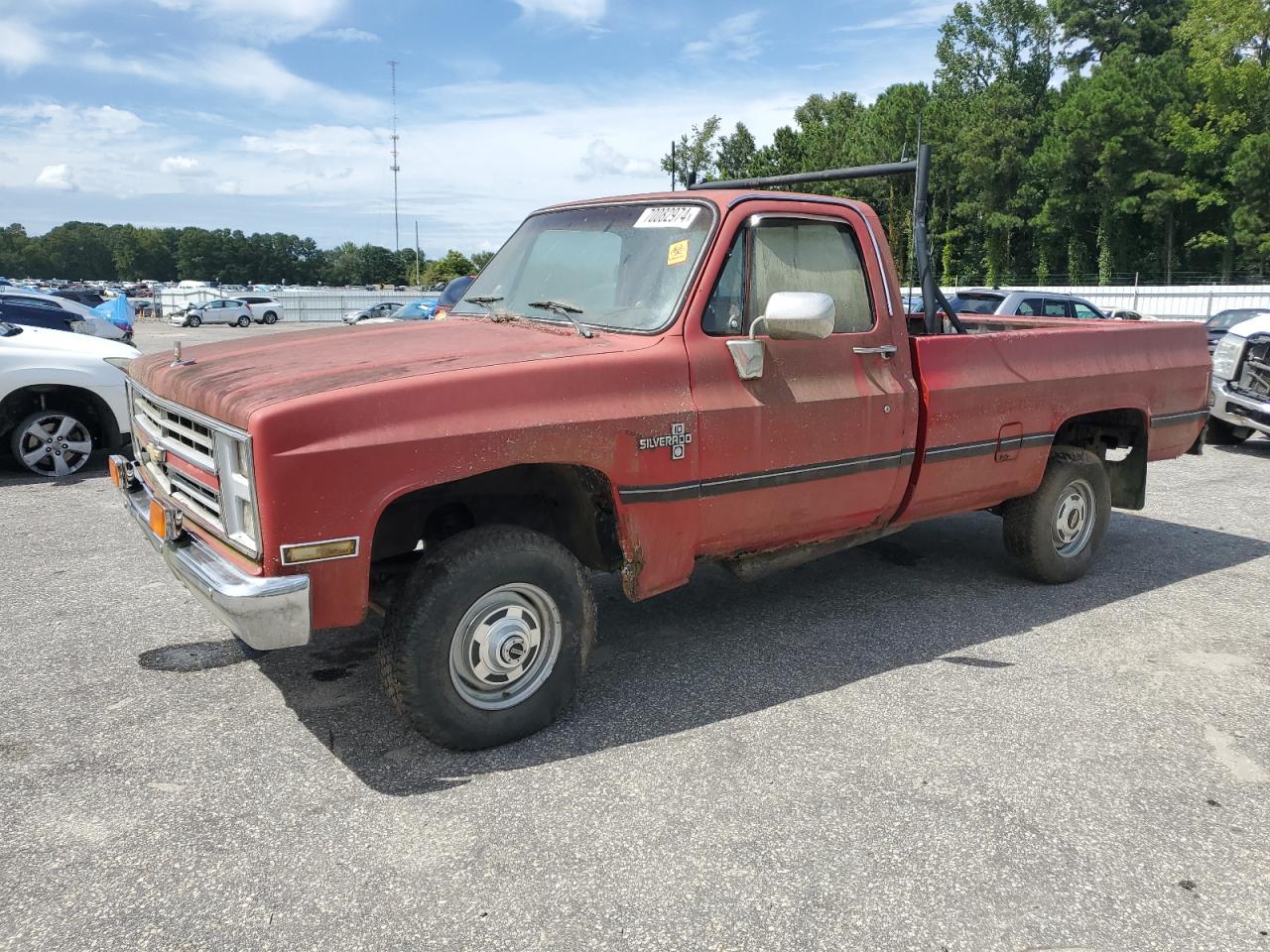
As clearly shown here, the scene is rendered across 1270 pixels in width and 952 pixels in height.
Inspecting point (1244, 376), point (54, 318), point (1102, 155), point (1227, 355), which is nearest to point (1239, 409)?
point (1244, 376)

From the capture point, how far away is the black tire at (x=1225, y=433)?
11.1 m

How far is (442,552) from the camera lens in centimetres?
343

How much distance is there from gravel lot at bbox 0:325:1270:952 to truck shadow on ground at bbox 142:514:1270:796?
0.02 metres

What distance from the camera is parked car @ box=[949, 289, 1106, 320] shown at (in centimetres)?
1457

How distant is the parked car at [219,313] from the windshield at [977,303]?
1636 inches

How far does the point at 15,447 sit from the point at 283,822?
22.4 ft

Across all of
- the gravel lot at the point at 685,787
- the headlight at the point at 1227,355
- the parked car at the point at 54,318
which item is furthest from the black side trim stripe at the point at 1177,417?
the parked car at the point at 54,318

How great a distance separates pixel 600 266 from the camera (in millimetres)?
4398

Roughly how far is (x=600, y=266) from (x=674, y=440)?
3.42 ft

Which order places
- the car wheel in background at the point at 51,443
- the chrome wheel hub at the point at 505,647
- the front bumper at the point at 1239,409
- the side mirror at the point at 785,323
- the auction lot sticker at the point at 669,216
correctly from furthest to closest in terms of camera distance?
the front bumper at the point at 1239,409
the car wheel in background at the point at 51,443
the auction lot sticker at the point at 669,216
the side mirror at the point at 785,323
the chrome wheel hub at the point at 505,647

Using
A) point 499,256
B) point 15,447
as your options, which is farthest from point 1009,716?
point 15,447

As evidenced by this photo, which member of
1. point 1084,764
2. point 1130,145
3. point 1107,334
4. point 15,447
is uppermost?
point 1130,145

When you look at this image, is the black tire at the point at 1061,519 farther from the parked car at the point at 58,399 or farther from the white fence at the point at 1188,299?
the white fence at the point at 1188,299

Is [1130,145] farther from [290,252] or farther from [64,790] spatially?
[290,252]
